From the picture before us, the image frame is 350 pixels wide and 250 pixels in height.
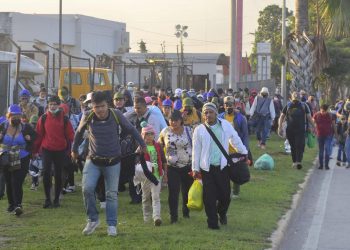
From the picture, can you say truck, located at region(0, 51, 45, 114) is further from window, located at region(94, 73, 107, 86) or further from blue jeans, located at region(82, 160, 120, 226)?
blue jeans, located at region(82, 160, 120, 226)

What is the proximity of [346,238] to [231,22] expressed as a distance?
57.8 feet

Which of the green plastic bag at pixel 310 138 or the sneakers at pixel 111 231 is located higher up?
the green plastic bag at pixel 310 138

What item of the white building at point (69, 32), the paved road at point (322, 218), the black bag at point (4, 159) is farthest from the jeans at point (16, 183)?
the white building at point (69, 32)

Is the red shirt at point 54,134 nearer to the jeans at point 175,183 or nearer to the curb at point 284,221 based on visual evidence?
the jeans at point 175,183

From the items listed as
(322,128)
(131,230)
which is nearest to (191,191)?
(131,230)

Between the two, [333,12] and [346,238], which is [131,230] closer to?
[346,238]

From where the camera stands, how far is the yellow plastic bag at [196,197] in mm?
9891

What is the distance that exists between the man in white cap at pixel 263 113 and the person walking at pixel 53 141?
41.9 ft

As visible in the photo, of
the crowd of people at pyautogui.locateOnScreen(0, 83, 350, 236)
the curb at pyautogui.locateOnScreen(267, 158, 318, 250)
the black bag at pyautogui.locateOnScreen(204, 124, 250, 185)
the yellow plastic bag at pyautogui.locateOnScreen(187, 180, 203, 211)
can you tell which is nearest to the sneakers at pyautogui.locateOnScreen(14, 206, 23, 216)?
the crowd of people at pyautogui.locateOnScreen(0, 83, 350, 236)

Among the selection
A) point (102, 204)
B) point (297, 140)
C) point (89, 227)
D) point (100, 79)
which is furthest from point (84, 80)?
point (89, 227)

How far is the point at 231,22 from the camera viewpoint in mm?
27406

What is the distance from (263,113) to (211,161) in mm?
14181

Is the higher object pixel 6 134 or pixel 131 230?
pixel 6 134

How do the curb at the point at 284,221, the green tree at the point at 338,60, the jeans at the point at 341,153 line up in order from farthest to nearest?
the green tree at the point at 338,60 < the jeans at the point at 341,153 < the curb at the point at 284,221
